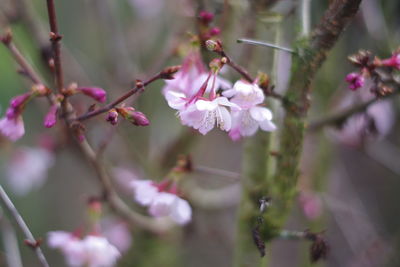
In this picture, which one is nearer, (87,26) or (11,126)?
(11,126)

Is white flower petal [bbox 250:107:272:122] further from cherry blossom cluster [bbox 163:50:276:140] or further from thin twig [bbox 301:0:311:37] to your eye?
thin twig [bbox 301:0:311:37]

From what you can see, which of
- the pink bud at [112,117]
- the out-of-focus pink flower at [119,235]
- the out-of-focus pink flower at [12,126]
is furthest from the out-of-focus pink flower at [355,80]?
the out-of-focus pink flower at [119,235]

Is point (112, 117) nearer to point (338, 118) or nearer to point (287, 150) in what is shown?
point (287, 150)

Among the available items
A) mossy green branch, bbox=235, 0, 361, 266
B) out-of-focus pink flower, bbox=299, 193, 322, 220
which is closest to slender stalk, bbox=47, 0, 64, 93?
mossy green branch, bbox=235, 0, 361, 266

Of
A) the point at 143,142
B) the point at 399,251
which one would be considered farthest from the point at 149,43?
the point at 399,251

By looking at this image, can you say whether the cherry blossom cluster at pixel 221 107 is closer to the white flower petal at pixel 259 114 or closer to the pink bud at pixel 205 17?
the white flower petal at pixel 259 114

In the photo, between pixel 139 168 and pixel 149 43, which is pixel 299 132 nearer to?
pixel 139 168
